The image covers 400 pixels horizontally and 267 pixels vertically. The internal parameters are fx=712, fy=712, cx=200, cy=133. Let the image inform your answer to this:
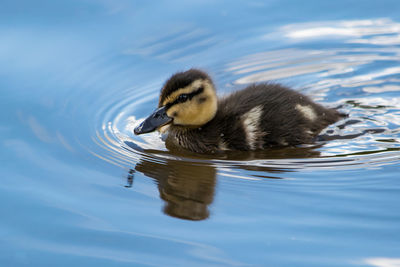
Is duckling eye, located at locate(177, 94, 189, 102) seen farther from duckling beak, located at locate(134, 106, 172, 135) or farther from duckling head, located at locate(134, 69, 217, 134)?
duckling beak, located at locate(134, 106, 172, 135)

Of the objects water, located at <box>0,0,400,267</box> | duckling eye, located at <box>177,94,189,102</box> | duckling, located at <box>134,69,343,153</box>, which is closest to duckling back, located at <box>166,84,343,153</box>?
duckling, located at <box>134,69,343,153</box>

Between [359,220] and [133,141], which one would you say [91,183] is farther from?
[359,220]

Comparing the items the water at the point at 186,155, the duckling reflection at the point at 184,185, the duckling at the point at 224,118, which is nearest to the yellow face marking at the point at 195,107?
the duckling at the point at 224,118

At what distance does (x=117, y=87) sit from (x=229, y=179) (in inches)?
60.2

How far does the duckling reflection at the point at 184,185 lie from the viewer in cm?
323

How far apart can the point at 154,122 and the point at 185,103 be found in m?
0.21

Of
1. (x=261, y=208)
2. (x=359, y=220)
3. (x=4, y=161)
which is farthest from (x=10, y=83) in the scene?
(x=359, y=220)

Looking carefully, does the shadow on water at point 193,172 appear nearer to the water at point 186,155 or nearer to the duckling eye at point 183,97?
the water at point 186,155

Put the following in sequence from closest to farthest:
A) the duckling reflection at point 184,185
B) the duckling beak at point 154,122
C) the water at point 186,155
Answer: the water at point 186,155
the duckling reflection at point 184,185
the duckling beak at point 154,122

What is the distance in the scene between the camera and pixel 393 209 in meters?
3.15

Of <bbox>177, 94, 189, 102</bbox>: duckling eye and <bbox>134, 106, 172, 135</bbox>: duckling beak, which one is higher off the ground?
<bbox>177, 94, 189, 102</bbox>: duckling eye

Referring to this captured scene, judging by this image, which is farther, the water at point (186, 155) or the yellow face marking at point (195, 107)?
the yellow face marking at point (195, 107)

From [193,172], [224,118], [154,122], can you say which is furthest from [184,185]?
[224,118]

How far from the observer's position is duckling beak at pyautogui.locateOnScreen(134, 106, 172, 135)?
4.06m
